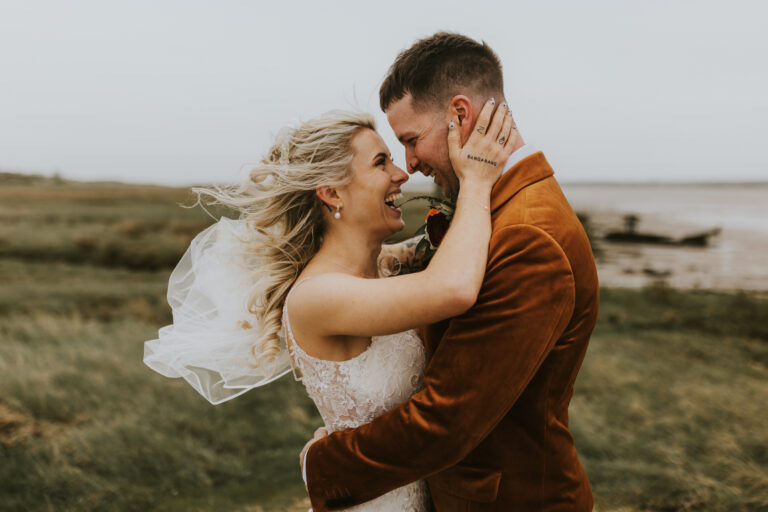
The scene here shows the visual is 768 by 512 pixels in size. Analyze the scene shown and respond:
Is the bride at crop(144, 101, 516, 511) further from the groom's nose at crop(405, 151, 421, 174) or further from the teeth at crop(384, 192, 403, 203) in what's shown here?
the groom's nose at crop(405, 151, 421, 174)

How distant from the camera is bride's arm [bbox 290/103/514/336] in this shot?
201 cm

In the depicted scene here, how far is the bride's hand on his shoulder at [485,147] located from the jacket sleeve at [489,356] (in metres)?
0.32

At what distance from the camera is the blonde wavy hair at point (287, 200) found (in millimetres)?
2773

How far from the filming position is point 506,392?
6.39ft

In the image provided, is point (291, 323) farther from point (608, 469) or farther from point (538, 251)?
point (608, 469)

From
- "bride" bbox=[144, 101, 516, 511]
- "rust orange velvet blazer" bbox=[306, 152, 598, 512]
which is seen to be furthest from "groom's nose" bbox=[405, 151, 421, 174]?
"rust orange velvet blazer" bbox=[306, 152, 598, 512]

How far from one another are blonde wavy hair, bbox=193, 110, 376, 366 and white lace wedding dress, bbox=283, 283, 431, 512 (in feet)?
1.02

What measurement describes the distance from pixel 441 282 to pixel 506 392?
438 millimetres

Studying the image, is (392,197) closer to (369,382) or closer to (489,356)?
(369,382)

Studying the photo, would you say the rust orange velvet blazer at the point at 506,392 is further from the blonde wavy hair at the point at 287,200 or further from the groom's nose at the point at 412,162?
the blonde wavy hair at the point at 287,200

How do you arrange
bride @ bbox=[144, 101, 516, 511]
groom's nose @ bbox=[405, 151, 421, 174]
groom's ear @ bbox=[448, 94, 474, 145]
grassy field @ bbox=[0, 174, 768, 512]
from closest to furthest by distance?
bride @ bbox=[144, 101, 516, 511] → groom's ear @ bbox=[448, 94, 474, 145] → groom's nose @ bbox=[405, 151, 421, 174] → grassy field @ bbox=[0, 174, 768, 512]

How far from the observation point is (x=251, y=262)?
3.50 meters

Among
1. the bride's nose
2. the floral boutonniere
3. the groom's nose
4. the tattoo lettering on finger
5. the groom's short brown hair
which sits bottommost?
the floral boutonniere

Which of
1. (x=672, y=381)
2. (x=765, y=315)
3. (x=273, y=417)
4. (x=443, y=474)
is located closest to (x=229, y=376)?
(x=443, y=474)
